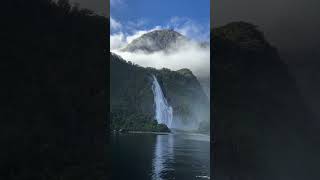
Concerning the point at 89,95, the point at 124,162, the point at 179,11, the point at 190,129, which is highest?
the point at 179,11

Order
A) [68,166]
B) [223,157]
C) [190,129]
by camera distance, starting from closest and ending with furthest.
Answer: [68,166] < [223,157] < [190,129]

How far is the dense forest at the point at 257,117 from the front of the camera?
7.01 m

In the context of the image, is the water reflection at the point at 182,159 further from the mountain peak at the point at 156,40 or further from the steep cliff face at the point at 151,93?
the mountain peak at the point at 156,40

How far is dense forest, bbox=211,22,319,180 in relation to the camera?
276 inches

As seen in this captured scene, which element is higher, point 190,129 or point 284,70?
point 284,70

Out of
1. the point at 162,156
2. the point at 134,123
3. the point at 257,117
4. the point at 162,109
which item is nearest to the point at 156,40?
the point at 162,109

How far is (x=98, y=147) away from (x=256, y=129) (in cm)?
233

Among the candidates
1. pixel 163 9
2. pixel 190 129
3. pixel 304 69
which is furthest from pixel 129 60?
pixel 304 69

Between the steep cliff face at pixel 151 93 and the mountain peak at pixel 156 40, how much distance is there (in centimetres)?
31

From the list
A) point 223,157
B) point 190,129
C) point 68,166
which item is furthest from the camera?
point 190,129

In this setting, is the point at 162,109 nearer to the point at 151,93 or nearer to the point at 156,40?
the point at 151,93

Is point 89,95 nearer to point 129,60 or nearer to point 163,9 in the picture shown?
point 129,60

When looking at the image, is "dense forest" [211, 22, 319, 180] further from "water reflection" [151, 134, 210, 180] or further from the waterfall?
the waterfall

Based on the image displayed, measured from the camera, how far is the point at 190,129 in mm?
7605
